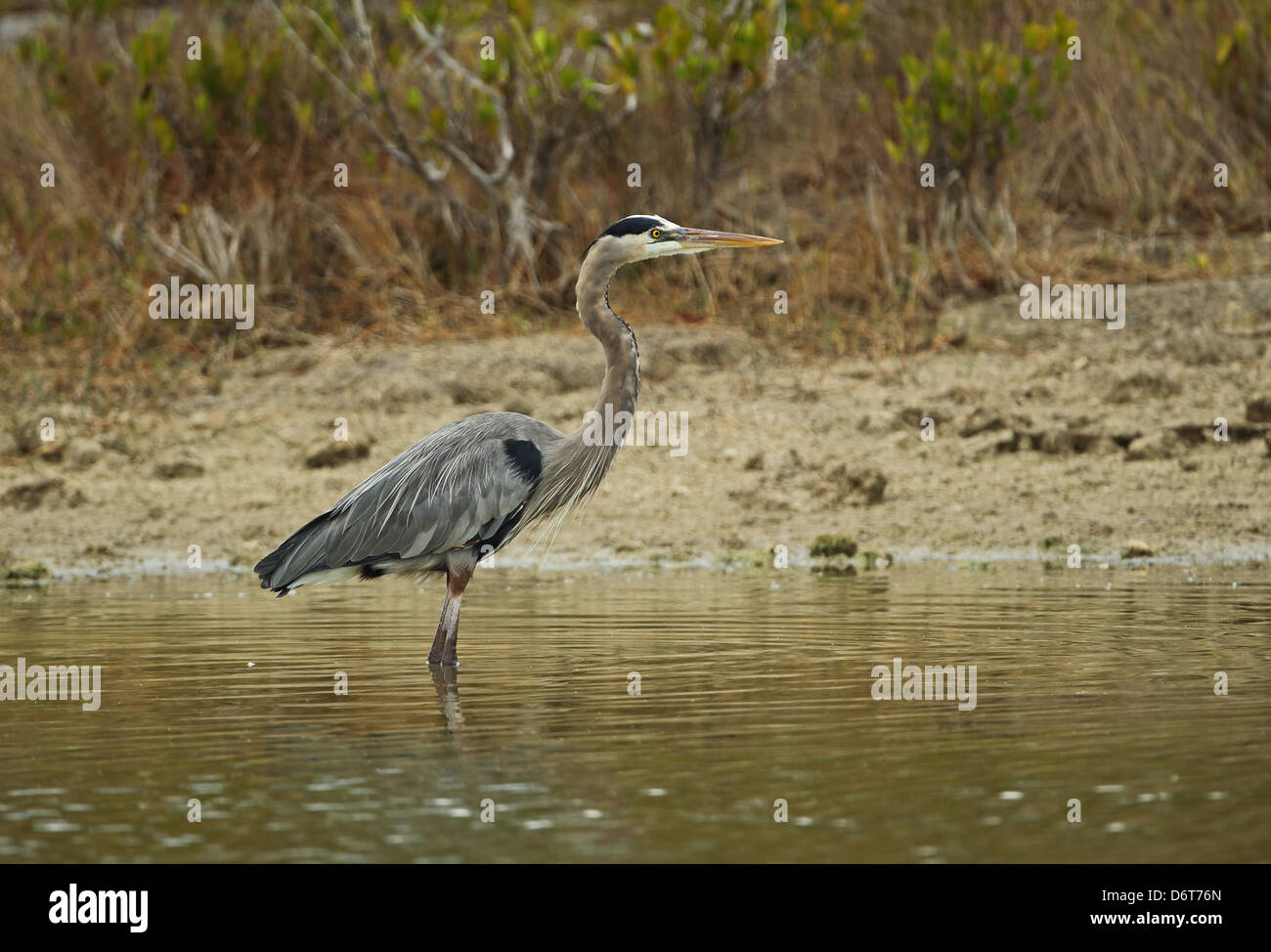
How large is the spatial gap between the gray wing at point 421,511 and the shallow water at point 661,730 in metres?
0.36

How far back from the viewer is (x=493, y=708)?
6098mm

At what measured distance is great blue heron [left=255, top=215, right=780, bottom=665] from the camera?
7.84 metres

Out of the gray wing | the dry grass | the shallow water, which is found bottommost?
the shallow water

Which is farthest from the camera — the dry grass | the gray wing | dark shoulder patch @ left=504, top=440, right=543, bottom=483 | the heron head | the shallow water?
the dry grass

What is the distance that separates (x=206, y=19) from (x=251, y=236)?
3.12m

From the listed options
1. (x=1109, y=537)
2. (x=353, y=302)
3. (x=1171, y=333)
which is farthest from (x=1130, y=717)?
(x=353, y=302)

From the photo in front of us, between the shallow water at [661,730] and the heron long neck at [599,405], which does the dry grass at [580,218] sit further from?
the heron long neck at [599,405]

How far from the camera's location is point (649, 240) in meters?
8.43

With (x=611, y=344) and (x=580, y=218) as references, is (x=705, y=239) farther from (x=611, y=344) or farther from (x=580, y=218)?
(x=580, y=218)

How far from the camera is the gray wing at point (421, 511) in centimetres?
783

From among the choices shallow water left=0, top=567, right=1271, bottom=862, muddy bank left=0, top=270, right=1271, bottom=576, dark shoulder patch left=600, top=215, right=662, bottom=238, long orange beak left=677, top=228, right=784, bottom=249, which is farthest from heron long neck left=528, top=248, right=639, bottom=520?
muddy bank left=0, top=270, right=1271, bottom=576

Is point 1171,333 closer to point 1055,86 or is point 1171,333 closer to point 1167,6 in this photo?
point 1055,86

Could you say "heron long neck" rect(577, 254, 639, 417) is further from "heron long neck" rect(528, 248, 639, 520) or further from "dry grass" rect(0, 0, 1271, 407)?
"dry grass" rect(0, 0, 1271, 407)

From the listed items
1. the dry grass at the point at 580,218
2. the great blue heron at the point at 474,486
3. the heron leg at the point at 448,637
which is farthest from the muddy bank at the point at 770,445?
the heron leg at the point at 448,637
